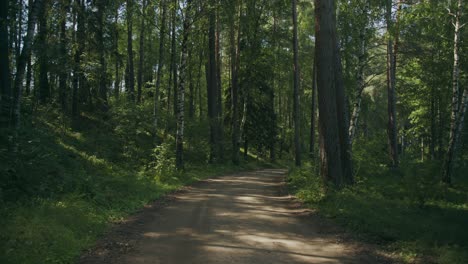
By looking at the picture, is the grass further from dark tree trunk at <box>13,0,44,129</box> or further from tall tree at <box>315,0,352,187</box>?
tall tree at <box>315,0,352,187</box>

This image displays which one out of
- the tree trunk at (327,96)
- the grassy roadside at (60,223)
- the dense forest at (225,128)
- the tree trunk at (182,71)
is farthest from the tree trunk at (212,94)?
the grassy roadside at (60,223)

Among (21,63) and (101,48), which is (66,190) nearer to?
(21,63)

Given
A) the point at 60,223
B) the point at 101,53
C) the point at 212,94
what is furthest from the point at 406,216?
the point at 212,94

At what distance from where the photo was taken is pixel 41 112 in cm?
2011

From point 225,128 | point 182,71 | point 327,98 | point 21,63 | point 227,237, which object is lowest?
point 227,237

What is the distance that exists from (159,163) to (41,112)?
298 inches

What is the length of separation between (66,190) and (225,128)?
2600cm

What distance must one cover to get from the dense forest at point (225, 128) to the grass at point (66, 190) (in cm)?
4

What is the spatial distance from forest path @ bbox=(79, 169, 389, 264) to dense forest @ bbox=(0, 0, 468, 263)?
608mm

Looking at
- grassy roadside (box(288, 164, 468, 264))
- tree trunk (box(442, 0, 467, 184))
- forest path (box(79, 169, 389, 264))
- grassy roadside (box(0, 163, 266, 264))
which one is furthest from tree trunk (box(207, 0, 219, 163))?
forest path (box(79, 169, 389, 264))

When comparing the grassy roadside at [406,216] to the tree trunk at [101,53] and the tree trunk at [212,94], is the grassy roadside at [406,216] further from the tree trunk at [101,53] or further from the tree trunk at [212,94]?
the tree trunk at [212,94]

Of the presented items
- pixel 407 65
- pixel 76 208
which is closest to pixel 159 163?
pixel 76 208

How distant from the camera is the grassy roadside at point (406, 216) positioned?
7.06 meters

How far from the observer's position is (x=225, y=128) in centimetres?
3619
